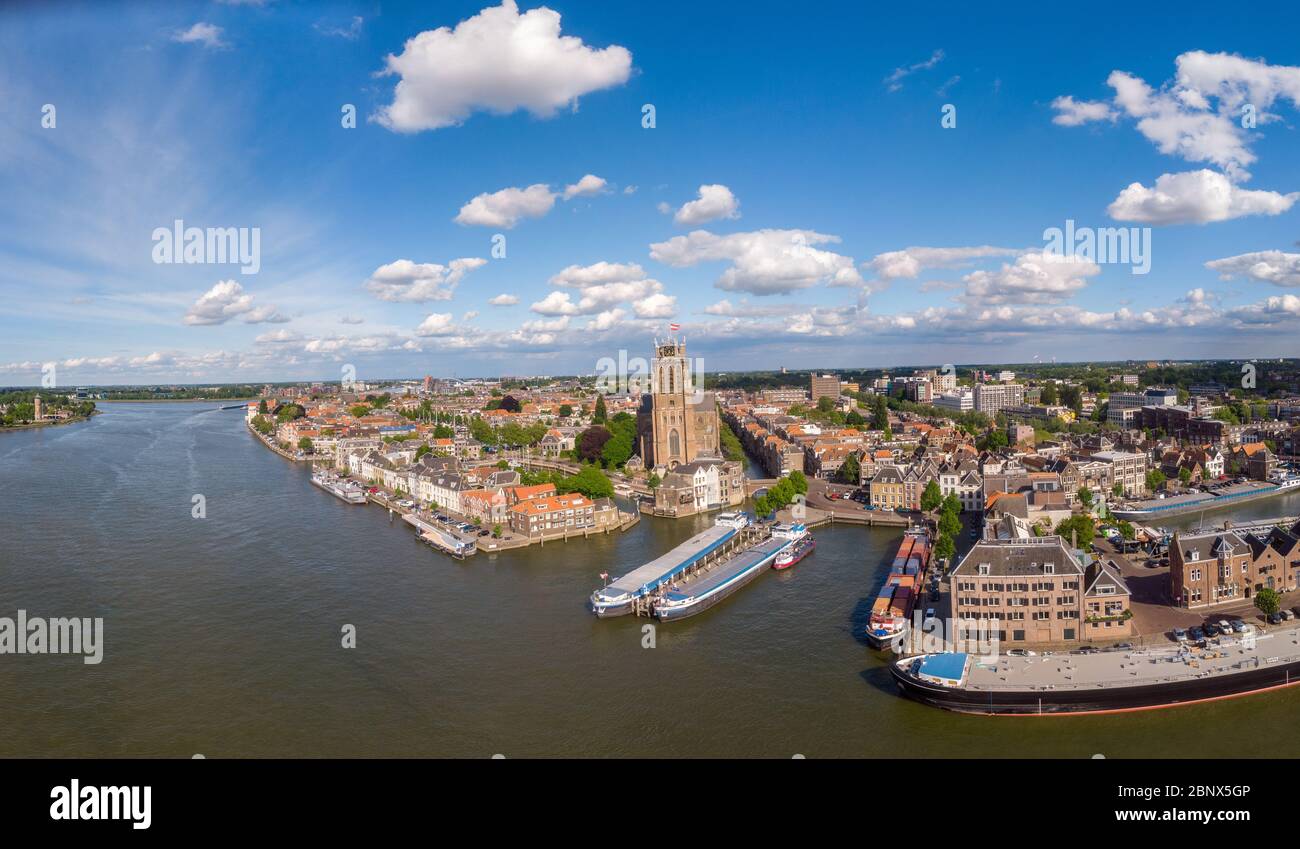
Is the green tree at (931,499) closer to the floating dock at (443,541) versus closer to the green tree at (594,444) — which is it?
the floating dock at (443,541)

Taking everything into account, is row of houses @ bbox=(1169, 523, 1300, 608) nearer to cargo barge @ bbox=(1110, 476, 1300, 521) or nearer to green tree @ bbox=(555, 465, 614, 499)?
cargo barge @ bbox=(1110, 476, 1300, 521)

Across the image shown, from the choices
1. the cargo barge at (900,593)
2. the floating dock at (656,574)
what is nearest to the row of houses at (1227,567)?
the cargo barge at (900,593)

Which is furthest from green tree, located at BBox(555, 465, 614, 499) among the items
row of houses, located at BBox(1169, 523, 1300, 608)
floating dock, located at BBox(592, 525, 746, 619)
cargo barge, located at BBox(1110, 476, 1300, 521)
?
cargo barge, located at BBox(1110, 476, 1300, 521)

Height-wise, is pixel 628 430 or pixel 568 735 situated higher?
pixel 628 430

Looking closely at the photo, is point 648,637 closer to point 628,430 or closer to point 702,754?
point 702,754
